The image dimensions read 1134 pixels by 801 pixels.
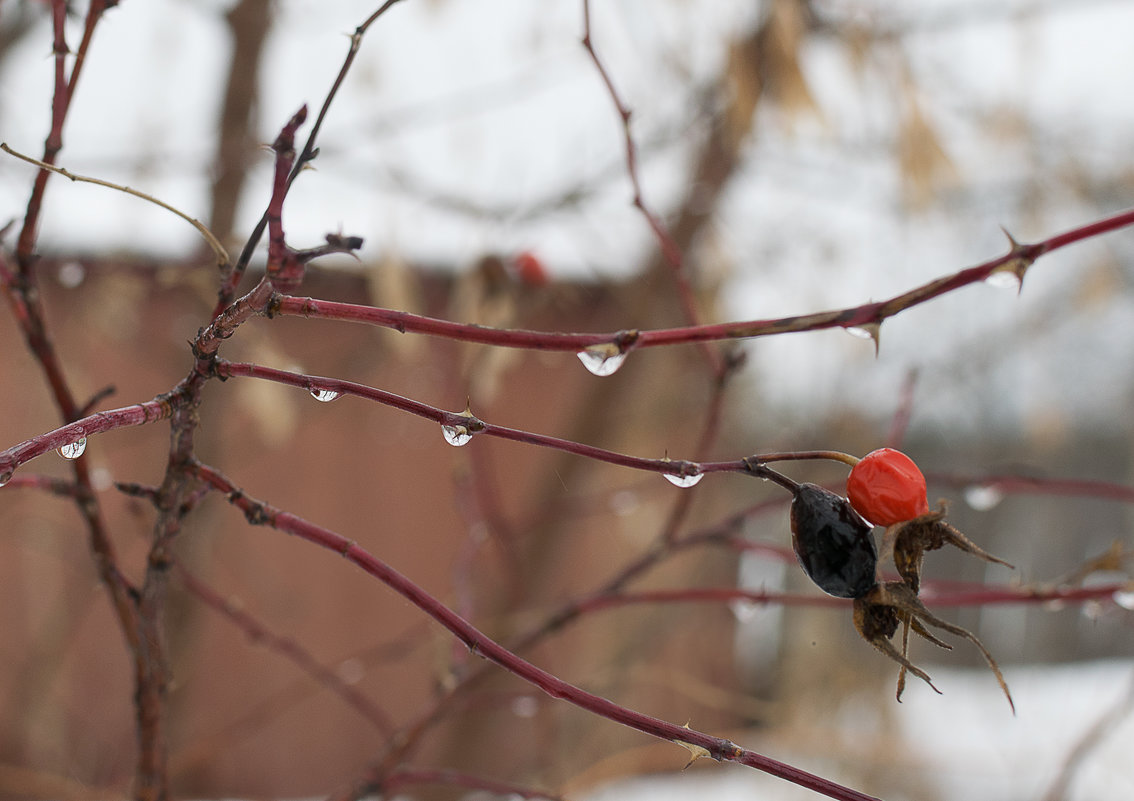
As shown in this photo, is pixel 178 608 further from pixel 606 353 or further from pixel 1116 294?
pixel 1116 294

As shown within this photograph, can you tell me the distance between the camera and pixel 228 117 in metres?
0.87

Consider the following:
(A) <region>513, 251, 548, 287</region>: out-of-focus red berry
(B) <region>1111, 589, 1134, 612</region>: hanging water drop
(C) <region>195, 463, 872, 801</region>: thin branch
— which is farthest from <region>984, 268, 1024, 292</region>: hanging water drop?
(A) <region>513, 251, 548, 287</region>: out-of-focus red berry

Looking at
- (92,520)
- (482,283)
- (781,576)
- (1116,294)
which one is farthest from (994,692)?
(92,520)

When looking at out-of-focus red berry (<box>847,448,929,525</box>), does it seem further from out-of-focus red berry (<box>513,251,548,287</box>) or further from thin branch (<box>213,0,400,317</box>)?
out-of-focus red berry (<box>513,251,548,287</box>)

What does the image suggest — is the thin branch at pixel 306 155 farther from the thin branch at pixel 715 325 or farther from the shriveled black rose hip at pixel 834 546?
the shriveled black rose hip at pixel 834 546

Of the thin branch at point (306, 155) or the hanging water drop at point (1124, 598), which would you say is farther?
the hanging water drop at point (1124, 598)

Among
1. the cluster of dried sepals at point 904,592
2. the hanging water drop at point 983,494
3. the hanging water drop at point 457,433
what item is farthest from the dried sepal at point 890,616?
Answer: the hanging water drop at point 983,494

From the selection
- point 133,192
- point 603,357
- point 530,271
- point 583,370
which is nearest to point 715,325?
point 603,357

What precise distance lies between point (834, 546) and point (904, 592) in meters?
0.02

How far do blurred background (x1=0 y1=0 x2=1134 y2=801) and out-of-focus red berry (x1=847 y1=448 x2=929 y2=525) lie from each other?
0.13 meters

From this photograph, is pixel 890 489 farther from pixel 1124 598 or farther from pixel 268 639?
pixel 268 639

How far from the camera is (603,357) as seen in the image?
194 mm

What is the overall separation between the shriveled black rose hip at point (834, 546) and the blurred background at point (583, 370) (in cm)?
15

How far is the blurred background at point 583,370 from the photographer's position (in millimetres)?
808
